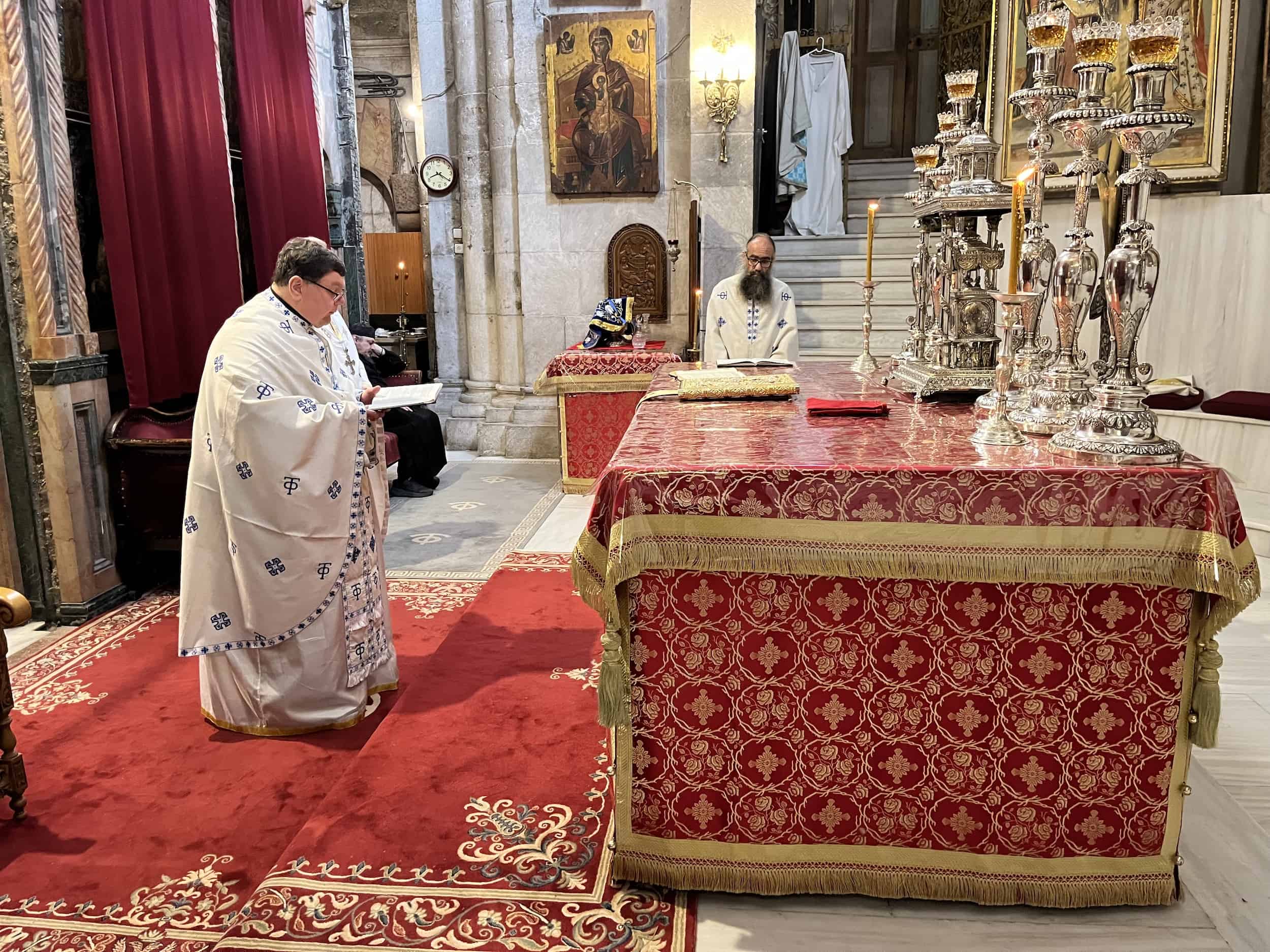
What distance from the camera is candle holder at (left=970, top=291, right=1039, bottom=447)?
2.56m

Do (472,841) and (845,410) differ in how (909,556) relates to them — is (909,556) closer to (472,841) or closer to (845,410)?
(845,410)

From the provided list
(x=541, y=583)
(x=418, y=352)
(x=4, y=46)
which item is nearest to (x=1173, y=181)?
(x=541, y=583)

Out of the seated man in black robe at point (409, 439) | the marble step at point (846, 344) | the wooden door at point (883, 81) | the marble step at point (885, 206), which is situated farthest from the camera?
the wooden door at point (883, 81)

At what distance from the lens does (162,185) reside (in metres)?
5.58

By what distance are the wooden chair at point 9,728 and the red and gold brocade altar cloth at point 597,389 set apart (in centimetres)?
441

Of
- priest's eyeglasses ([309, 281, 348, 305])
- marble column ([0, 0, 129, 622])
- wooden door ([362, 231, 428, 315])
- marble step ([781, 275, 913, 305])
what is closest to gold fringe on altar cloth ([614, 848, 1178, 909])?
priest's eyeglasses ([309, 281, 348, 305])

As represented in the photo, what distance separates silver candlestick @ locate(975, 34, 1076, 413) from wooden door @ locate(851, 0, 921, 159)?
405 inches

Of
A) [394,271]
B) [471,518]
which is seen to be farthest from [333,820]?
[394,271]

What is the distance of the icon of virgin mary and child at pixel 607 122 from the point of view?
8617 mm

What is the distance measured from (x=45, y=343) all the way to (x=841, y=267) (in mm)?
7034

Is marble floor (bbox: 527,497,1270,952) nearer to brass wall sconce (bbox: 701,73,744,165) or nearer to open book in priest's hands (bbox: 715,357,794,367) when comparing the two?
open book in priest's hands (bbox: 715,357,794,367)

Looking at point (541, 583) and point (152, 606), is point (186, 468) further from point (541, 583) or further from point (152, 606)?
point (541, 583)

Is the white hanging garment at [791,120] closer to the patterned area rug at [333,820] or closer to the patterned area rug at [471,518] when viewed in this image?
the patterned area rug at [471,518]

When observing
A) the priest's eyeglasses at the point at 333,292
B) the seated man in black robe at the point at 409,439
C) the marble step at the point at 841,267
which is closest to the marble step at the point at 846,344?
the marble step at the point at 841,267
